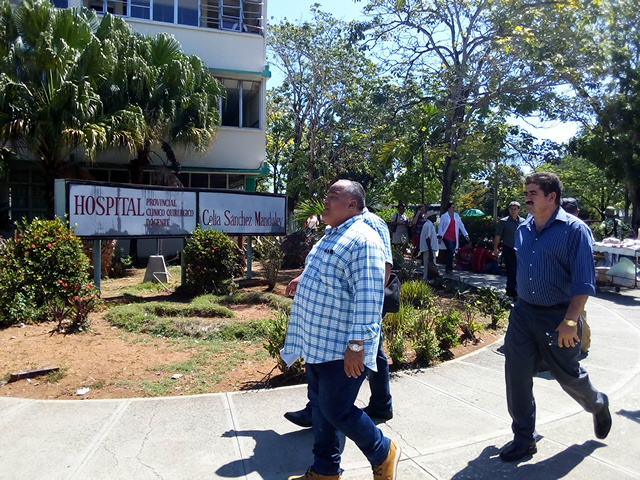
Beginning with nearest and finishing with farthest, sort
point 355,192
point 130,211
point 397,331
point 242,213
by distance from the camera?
point 355,192 < point 397,331 < point 130,211 < point 242,213

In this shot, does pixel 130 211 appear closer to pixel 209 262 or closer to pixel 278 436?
pixel 209 262

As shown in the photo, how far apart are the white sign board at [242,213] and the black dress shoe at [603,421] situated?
7.24 meters

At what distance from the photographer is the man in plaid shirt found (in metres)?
2.87

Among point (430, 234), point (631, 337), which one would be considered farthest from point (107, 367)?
point (430, 234)

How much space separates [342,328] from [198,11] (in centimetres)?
1653

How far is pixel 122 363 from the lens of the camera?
18.4 feet

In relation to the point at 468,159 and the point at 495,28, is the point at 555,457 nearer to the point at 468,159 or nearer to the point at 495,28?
the point at 468,159

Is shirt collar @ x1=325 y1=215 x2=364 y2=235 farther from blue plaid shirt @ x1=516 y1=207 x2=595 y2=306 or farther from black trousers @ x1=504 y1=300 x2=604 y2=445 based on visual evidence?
black trousers @ x1=504 y1=300 x2=604 y2=445

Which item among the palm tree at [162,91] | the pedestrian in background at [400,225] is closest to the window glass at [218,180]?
the palm tree at [162,91]

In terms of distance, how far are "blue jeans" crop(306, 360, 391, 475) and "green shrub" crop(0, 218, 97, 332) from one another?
4.54 meters

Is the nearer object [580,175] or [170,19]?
[170,19]

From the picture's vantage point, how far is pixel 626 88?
17.8 m

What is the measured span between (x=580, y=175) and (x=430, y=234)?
95.0ft

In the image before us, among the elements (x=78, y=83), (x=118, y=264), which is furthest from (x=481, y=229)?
(x=78, y=83)
